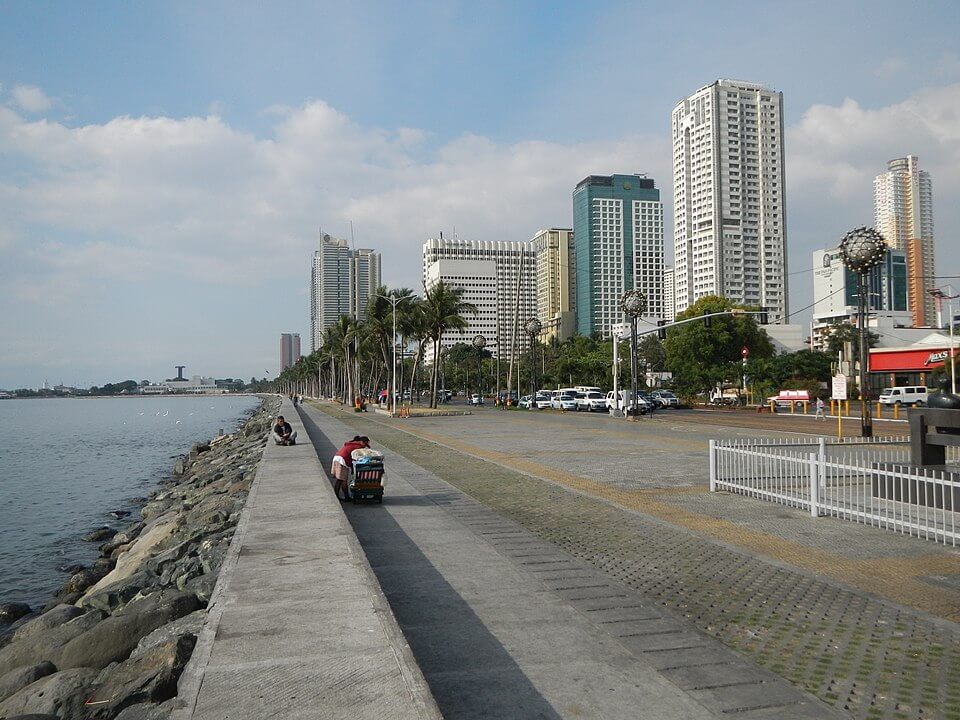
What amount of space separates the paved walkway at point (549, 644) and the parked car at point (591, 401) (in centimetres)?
4794

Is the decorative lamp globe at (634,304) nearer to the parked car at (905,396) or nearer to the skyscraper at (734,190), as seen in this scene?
the parked car at (905,396)

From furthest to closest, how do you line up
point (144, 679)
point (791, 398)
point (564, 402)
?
point (564, 402) → point (791, 398) → point (144, 679)

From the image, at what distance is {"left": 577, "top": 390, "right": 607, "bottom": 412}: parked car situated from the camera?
57000 mm

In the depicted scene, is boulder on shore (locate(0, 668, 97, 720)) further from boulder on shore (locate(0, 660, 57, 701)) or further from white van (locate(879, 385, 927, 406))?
white van (locate(879, 385, 927, 406))

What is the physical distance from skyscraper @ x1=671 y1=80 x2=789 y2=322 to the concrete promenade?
553 ft

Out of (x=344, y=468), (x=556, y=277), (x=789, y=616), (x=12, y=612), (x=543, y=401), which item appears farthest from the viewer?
(x=556, y=277)

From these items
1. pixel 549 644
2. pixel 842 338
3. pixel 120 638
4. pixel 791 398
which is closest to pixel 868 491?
pixel 549 644

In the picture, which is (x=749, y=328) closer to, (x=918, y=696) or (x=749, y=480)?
(x=749, y=480)

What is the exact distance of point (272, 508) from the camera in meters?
11.0

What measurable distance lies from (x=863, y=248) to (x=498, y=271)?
148083 millimetres

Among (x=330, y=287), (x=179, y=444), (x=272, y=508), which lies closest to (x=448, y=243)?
(x=330, y=287)

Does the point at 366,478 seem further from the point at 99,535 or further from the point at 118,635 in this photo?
the point at 99,535

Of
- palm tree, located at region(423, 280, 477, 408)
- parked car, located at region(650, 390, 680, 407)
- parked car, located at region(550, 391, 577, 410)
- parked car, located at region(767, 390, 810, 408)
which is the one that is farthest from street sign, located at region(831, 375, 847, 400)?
palm tree, located at region(423, 280, 477, 408)

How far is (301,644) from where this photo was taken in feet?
16.6
